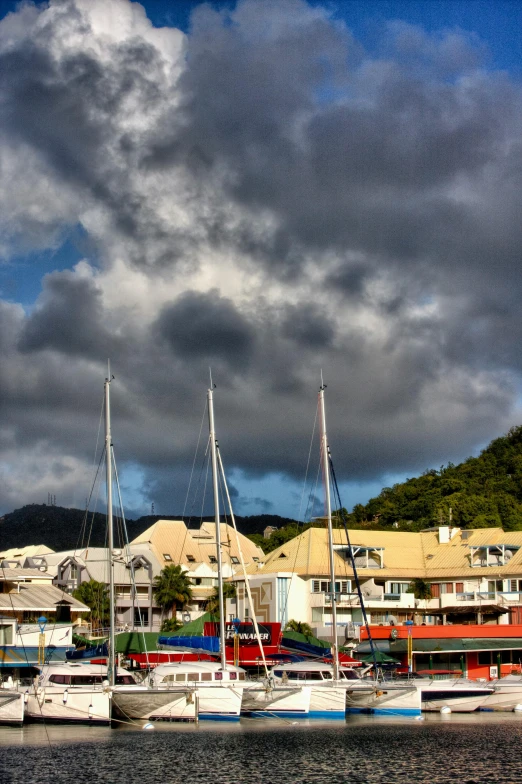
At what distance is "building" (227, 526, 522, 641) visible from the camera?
103 metres

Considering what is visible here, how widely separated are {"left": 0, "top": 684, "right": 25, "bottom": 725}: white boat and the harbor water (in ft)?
2.35

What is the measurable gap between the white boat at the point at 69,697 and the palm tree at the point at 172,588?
4687cm

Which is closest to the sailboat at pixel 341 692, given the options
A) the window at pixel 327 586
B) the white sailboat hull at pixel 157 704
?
the white sailboat hull at pixel 157 704

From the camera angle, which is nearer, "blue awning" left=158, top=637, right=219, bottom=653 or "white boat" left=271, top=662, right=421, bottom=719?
"white boat" left=271, top=662, right=421, bottom=719

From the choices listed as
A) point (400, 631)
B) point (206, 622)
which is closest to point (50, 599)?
point (206, 622)

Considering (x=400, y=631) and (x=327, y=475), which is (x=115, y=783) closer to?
(x=327, y=475)

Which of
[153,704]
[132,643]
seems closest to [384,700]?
[153,704]

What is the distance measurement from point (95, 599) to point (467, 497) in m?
72.2

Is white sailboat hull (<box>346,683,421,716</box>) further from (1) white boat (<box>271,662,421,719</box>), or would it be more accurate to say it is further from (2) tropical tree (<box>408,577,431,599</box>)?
(2) tropical tree (<box>408,577,431,599</box>)

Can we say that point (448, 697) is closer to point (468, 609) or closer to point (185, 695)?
point (185, 695)

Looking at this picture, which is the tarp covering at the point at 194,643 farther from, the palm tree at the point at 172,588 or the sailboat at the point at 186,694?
the palm tree at the point at 172,588

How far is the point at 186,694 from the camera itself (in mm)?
61938

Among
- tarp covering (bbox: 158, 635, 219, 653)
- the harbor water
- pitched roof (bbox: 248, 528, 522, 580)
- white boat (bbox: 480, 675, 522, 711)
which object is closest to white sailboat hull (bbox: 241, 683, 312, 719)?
the harbor water

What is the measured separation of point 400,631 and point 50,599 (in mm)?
33391
